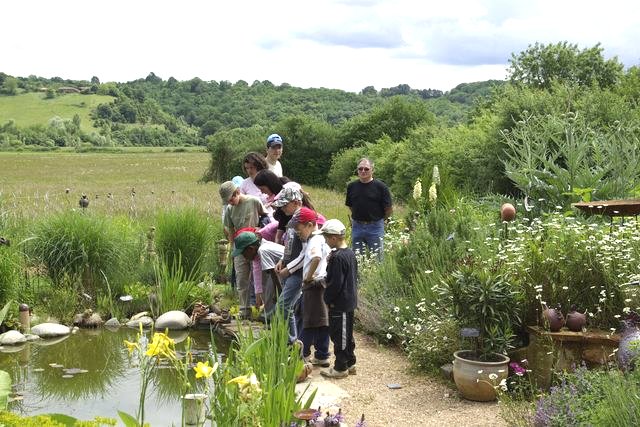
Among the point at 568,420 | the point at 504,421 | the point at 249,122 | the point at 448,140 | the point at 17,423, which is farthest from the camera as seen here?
the point at 249,122

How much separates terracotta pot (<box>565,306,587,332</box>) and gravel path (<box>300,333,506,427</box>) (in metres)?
0.93

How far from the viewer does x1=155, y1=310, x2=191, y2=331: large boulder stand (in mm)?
8320

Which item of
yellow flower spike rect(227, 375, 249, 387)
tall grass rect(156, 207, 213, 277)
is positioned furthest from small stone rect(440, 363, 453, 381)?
tall grass rect(156, 207, 213, 277)

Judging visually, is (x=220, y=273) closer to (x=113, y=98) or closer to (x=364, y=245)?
(x=364, y=245)

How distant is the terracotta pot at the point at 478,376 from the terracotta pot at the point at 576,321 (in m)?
0.64

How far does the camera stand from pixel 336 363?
6207 millimetres

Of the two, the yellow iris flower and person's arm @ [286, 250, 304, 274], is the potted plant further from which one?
the yellow iris flower

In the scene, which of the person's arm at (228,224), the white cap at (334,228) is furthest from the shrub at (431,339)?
the person's arm at (228,224)

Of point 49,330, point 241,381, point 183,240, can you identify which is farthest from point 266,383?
point 183,240

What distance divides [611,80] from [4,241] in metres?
24.2

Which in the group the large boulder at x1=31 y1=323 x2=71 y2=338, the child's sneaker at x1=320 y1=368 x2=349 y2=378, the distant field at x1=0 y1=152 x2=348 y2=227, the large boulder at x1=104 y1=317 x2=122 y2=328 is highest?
the child's sneaker at x1=320 y1=368 x2=349 y2=378

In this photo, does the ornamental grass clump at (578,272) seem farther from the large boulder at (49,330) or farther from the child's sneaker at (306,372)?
the large boulder at (49,330)

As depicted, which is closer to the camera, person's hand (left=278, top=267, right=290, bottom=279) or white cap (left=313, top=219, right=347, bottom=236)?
white cap (left=313, top=219, right=347, bottom=236)

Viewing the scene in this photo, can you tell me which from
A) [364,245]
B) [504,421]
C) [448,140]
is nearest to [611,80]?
[448,140]
